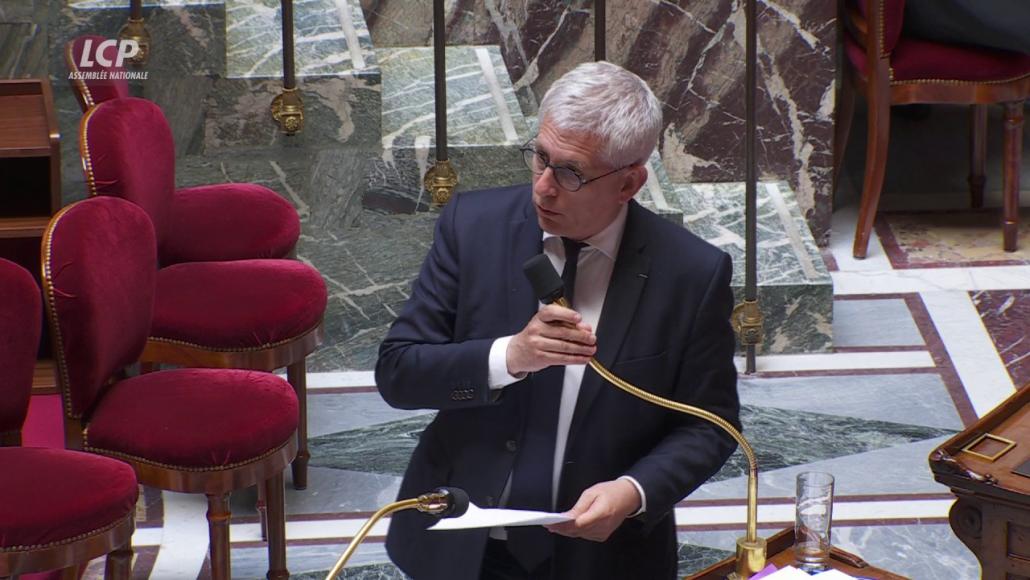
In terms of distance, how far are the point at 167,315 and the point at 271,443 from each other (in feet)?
1.71

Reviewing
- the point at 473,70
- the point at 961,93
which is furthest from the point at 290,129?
the point at 961,93

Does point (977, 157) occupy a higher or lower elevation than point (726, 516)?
higher

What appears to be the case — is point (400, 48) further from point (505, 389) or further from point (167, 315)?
point (505, 389)

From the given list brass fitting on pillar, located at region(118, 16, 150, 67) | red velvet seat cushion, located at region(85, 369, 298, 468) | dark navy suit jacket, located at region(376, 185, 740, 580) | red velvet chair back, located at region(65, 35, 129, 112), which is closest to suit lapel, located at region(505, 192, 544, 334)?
dark navy suit jacket, located at region(376, 185, 740, 580)

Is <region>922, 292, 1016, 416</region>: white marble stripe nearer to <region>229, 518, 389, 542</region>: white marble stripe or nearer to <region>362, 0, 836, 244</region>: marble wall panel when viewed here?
<region>362, 0, 836, 244</region>: marble wall panel

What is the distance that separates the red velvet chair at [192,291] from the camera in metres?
3.34

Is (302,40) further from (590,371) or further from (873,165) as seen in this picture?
(590,371)

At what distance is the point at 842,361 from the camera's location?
4.60 m

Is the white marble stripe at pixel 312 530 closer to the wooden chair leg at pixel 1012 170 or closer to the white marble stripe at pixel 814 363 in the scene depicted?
the white marble stripe at pixel 814 363

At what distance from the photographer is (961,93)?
16.6 ft

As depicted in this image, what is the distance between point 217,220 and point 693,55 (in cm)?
194

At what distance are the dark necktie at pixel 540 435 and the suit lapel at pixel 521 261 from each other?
0.05 metres

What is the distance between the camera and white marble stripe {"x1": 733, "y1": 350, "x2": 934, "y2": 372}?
4555 millimetres

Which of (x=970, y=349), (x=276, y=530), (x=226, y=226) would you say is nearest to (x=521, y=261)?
(x=276, y=530)
